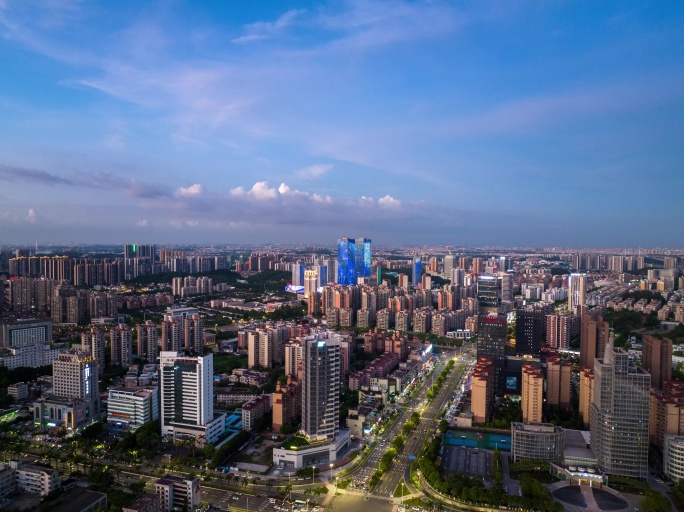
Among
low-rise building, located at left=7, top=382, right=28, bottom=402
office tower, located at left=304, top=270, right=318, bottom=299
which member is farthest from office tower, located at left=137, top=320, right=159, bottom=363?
office tower, located at left=304, top=270, right=318, bottom=299

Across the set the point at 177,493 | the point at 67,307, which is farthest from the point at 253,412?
the point at 67,307

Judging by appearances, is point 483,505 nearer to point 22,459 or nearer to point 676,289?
point 22,459

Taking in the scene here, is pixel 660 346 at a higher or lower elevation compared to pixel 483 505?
higher

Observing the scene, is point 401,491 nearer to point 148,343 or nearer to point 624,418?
point 624,418

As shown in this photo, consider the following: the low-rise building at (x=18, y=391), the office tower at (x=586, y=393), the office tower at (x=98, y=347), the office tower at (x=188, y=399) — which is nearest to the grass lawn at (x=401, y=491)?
the office tower at (x=188, y=399)

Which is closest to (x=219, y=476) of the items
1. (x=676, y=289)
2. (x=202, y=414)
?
(x=202, y=414)

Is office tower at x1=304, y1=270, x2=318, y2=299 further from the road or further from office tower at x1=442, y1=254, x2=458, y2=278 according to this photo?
the road
